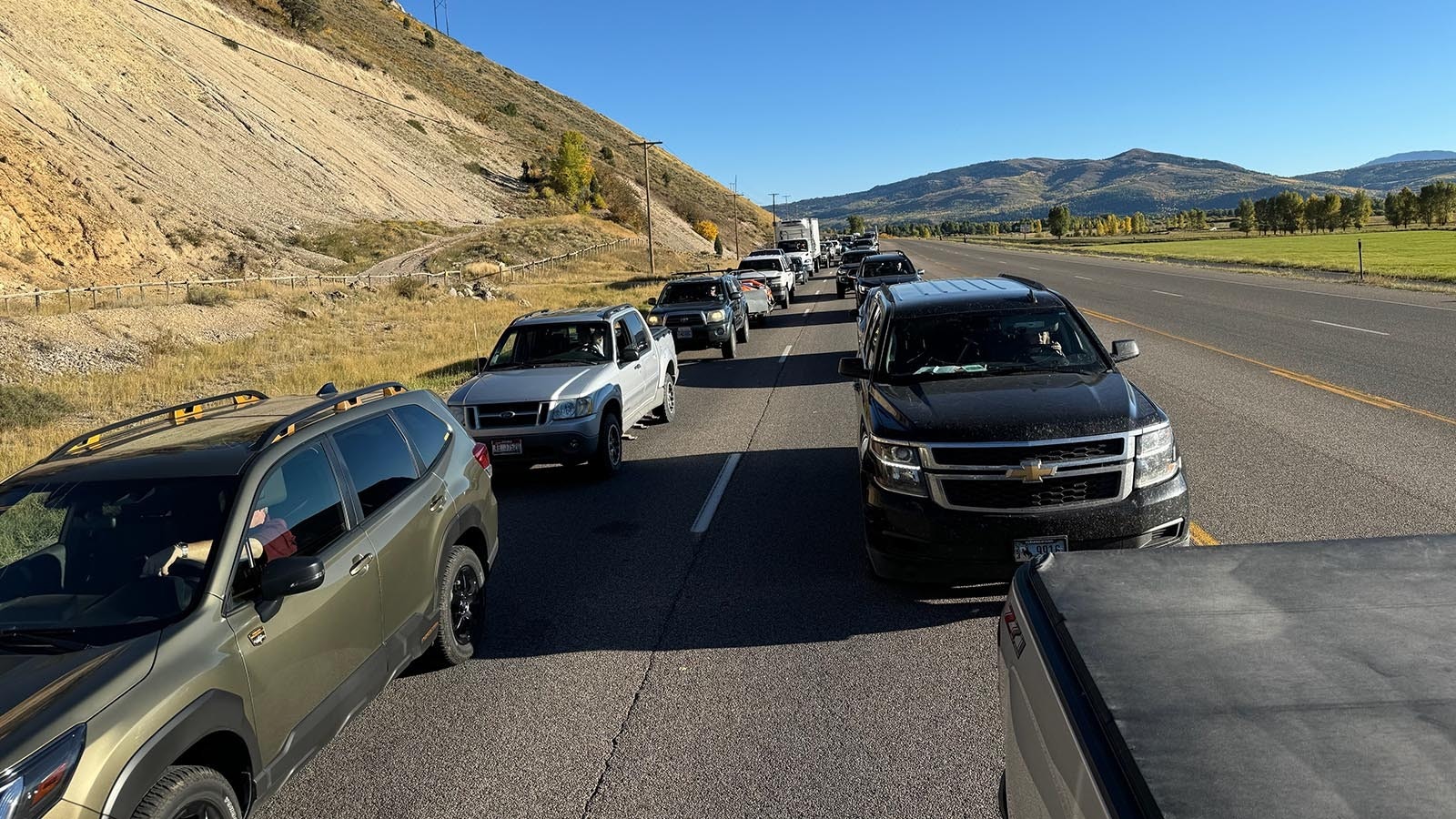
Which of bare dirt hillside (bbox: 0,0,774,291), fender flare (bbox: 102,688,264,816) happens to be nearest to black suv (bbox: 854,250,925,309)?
fender flare (bbox: 102,688,264,816)

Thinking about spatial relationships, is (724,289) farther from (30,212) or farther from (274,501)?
(30,212)

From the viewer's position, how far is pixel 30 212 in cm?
3347

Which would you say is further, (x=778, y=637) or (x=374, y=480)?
(x=778, y=637)

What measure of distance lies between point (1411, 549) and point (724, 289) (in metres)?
18.9

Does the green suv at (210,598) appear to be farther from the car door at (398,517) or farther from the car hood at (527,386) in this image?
the car hood at (527,386)

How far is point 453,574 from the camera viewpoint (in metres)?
5.40

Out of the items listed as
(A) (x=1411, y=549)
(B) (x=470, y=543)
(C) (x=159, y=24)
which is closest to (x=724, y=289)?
(B) (x=470, y=543)

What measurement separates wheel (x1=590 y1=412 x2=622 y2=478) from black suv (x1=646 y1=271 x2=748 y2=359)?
9226 millimetres

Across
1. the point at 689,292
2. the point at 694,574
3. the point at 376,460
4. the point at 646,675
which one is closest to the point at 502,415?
the point at 694,574

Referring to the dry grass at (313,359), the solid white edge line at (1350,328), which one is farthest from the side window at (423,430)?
the solid white edge line at (1350,328)

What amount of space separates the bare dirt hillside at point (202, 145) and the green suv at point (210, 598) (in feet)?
102

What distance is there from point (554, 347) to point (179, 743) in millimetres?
8571

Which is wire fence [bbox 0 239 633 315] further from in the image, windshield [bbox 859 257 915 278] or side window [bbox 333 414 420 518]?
side window [bbox 333 414 420 518]

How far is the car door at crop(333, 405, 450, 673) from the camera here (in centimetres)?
467
